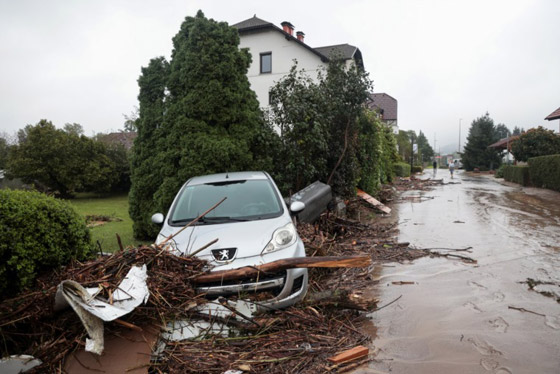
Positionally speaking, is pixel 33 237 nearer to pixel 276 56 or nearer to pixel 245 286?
pixel 245 286

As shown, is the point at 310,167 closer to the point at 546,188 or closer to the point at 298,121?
the point at 298,121

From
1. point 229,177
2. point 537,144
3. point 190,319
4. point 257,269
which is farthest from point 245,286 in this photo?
point 537,144

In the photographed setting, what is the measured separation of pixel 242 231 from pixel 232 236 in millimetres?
173

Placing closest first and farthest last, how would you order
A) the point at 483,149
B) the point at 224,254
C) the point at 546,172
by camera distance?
1. the point at 224,254
2. the point at 546,172
3. the point at 483,149

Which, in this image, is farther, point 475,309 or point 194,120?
point 194,120

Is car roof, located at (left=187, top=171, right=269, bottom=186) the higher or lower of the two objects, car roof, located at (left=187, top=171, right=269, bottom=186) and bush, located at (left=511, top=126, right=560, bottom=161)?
the lower

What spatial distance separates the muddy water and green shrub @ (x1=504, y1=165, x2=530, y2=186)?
68.6ft

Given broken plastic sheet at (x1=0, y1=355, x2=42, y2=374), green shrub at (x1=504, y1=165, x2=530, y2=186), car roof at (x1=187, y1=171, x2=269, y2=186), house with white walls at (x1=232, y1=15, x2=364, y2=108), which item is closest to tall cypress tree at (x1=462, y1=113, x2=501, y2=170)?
green shrub at (x1=504, y1=165, x2=530, y2=186)

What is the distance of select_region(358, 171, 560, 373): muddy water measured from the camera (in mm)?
3633

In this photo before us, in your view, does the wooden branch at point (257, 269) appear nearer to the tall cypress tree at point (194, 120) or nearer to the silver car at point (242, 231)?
the silver car at point (242, 231)

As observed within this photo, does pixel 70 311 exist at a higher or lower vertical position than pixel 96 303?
lower

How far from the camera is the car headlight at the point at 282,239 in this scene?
14.9 feet

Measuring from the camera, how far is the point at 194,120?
9008mm

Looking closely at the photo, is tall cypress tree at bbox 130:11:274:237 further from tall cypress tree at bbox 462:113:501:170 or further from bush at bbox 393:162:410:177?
tall cypress tree at bbox 462:113:501:170
